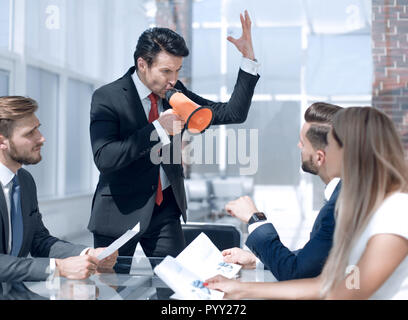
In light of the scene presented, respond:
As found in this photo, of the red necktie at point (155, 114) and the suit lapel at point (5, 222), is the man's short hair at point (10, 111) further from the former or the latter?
the red necktie at point (155, 114)

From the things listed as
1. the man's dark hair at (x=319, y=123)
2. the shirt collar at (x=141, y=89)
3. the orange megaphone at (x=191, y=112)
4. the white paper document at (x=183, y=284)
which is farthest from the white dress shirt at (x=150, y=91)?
the white paper document at (x=183, y=284)

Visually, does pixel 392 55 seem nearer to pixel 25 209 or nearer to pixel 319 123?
pixel 319 123

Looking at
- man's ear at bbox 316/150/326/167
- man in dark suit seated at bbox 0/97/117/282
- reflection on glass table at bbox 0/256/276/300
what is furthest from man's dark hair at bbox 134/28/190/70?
reflection on glass table at bbox 0/256/276/300

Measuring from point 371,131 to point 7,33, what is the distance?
4.64m

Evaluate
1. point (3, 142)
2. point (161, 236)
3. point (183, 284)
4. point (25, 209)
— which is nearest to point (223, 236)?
point (161, 236)

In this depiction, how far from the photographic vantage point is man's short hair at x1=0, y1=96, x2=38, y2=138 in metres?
1.79

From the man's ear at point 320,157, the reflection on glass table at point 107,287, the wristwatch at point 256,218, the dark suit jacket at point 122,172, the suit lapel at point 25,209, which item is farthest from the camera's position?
the dark suit jacket at point 122,172

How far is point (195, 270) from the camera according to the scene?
135cm

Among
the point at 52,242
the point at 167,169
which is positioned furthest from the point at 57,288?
the point at 167,169

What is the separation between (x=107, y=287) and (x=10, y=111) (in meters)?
0.74

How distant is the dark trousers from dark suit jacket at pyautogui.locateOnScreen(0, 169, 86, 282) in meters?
0.27

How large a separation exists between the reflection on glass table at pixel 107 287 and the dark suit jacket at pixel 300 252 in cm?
18

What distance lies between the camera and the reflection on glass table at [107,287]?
1.29m
